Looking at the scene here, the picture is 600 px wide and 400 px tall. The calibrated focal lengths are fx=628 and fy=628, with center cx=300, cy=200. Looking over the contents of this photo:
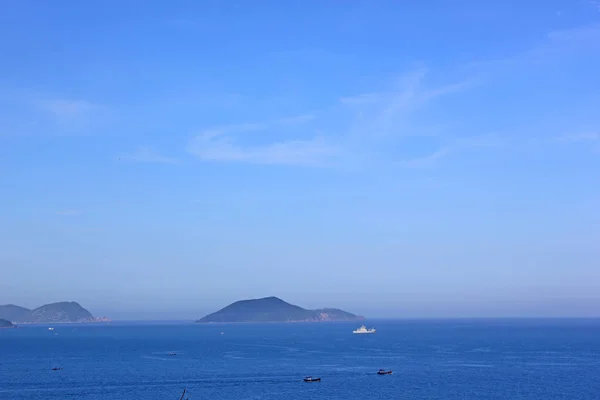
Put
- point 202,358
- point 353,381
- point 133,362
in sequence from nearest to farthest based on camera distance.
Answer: point 353,381 < point 133,362 < point 202,358

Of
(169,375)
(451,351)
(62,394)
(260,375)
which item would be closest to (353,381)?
(260,375)

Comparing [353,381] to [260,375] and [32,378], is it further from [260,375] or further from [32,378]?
[32,378]

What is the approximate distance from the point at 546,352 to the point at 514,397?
9472cm

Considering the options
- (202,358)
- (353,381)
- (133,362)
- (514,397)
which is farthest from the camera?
(202,358)

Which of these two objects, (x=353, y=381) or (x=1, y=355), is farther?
(x=1, y=355)

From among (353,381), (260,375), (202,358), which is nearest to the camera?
(353,381)

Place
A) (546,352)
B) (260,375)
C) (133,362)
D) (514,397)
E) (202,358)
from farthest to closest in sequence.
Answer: (546,352)
(202,358)
(133,362)
(260,375)
(514,397)

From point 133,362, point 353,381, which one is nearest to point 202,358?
point 133,362

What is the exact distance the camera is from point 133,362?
539ft

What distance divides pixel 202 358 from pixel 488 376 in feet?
268

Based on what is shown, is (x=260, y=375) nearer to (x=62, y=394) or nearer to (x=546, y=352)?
(x=62, y=394)

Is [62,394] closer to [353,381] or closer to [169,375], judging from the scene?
[169,375]

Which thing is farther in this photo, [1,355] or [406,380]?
[1,355]

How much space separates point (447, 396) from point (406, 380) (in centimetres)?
1929
